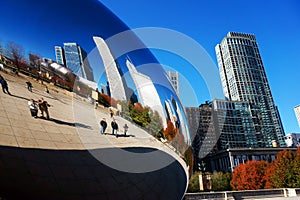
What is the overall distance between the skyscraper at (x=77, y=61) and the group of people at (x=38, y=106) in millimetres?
307

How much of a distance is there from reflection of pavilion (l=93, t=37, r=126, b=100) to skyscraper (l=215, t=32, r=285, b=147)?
109770mm

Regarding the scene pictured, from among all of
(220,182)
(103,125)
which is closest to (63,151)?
(103,125)

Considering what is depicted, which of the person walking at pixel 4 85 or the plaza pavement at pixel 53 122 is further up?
the person walking at pixel 4 85

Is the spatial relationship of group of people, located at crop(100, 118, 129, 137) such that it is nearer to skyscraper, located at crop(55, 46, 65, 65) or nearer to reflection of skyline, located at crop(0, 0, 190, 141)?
Answer: reflection of skyline, located at crop(0, 0, 190, 141)

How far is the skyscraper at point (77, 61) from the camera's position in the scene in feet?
6.47

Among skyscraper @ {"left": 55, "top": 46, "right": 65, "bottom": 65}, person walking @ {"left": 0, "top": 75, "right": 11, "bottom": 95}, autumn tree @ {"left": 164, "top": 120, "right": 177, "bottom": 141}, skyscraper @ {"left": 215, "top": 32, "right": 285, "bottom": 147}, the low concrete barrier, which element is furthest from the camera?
skyscraper @ {"left": 215, "top": 32, "right": 285, "bottom": 147}

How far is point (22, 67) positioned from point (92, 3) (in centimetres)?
86

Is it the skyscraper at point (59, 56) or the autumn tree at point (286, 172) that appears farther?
the autumn tree at point (286, 172)

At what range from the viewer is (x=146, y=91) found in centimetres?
227

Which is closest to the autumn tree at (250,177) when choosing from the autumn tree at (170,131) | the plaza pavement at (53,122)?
the autumn tree at (170,131)

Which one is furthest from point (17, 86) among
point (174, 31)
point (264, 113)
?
point (264, 113)

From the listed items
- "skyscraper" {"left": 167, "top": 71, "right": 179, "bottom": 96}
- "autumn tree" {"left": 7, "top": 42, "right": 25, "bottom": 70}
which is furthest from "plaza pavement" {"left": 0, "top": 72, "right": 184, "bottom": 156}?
"skyscraper" {"left": 167, "top": 71, "right": 179, "bottom": 96}

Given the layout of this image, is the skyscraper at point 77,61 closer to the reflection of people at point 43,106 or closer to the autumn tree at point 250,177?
the reflection of people at point 43,106

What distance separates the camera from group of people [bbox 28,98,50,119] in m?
1.87
